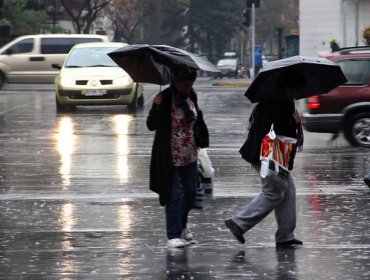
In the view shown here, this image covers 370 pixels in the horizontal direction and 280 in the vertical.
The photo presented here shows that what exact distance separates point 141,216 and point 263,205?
2.10m

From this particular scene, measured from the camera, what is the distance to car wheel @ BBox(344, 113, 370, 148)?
17.9m

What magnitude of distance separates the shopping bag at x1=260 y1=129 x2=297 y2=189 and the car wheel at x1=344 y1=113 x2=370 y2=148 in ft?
29.3

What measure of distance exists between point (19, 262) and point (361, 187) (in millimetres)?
5400

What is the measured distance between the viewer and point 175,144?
912 centimetres

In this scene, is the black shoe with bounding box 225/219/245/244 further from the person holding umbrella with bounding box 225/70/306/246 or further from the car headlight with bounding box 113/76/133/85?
the car headlight with bounding box 113/76/133/85

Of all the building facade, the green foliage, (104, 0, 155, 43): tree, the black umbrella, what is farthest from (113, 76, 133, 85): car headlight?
(104, 0, 155, 43): tree

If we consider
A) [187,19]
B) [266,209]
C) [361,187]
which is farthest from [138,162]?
[187,19]

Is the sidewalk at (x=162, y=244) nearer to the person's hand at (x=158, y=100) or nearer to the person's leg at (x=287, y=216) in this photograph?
the person's leg at (x=287, y=216)

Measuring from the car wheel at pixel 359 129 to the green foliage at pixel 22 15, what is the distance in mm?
39562

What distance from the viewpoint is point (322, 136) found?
20484 mm

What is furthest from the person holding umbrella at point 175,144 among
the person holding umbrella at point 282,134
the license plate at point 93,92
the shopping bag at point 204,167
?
the license plate at point 93,92

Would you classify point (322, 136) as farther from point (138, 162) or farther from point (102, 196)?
point (102, 196)

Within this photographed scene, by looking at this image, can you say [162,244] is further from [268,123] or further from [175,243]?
[268,123]

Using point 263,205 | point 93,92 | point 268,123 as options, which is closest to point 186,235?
point 263,205
